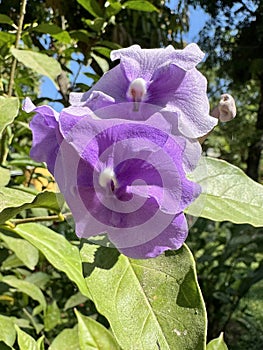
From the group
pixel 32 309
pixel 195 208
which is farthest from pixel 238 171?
pixel 32 309

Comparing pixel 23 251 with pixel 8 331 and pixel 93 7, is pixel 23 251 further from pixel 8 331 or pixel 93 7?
pixel 93 7

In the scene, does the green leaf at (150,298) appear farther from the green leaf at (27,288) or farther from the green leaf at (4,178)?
the green leaf at (27,288)

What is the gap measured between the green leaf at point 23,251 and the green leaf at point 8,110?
1.50ft

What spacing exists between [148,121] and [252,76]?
14.6ft

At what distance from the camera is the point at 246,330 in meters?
2.69

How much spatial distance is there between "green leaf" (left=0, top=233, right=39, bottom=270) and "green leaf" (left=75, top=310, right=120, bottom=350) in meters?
0.33

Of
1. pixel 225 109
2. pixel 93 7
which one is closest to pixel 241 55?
pixel 93 7

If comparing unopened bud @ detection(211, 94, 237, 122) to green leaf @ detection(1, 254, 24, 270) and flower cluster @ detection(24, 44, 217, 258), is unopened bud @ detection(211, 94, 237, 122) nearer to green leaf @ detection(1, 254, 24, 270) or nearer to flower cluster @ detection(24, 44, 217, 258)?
flower cluster @ detection(24, 44, 217, 258)

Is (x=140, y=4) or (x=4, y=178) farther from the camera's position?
(x=140, y=4)

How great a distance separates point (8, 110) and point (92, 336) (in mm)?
330

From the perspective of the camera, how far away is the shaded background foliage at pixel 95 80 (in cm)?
127

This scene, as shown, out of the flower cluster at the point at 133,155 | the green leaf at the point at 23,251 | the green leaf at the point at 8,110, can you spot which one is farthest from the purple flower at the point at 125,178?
the green leaf at the point at 23,251

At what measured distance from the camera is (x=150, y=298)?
0.48 m

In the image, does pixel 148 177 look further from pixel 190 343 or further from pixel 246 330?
pixel 246 330
